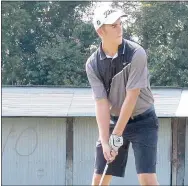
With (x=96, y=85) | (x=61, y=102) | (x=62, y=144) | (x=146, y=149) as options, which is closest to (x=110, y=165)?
(x=146, y=149)

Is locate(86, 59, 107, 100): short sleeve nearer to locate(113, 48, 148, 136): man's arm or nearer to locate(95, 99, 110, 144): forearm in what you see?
locate(95, 99, 110, 144): forearm

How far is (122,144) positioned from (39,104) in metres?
9.87

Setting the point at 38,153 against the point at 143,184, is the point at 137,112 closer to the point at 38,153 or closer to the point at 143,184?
the point at 143,184

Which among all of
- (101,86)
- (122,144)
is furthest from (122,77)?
(122,144)

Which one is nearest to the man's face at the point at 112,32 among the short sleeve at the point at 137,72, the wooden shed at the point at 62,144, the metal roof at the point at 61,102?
the short sleeve at the point at 137,72

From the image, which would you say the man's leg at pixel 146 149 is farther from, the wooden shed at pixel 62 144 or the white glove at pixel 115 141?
the wooden shed at pixel 62 144

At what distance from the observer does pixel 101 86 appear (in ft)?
13.3

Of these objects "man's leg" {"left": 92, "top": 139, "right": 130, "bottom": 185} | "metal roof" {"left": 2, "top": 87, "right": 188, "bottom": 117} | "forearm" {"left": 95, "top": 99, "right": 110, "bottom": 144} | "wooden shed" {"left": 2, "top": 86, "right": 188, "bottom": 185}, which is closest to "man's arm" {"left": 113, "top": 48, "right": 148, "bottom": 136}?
"forearm" {"left": 95, "top": 99, "right": 110, "bottom": 144}

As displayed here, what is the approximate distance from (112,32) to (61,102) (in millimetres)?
10076

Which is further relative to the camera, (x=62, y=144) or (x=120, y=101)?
(x=62, y=144)

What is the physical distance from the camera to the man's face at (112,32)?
3849mm

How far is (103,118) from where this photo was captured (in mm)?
4023

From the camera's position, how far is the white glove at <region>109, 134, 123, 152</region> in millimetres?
3879

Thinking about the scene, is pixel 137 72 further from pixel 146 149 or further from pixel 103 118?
pixel 146 149
